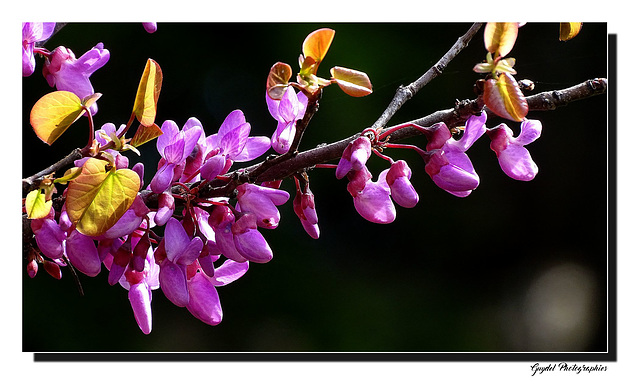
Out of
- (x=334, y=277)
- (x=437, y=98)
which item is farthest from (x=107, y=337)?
(x=437, y=98)

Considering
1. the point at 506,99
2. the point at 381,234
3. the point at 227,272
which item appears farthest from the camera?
the point at 381,234

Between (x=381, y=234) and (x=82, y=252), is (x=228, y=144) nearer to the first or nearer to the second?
(x=82, y=252)

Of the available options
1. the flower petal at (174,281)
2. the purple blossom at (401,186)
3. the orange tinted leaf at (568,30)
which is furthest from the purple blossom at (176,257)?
the orange tinted leaf at (568,30)

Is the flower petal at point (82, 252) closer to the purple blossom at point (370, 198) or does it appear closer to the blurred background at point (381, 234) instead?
the purple blossom at point (370, 198)

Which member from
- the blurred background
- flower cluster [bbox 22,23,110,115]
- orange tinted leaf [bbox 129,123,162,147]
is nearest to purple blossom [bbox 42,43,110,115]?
flower cluster [bbox 22,23,110,115]

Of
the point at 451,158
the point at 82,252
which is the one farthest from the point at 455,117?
the point at 82,252
